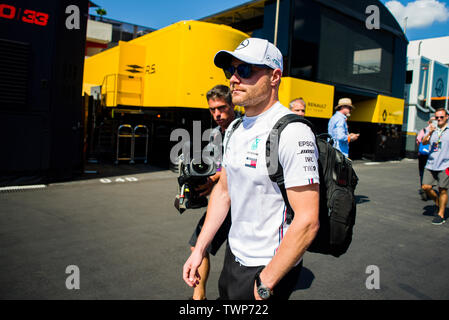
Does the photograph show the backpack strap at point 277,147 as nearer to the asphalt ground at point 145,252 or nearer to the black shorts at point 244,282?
the black shorts at point 244,282

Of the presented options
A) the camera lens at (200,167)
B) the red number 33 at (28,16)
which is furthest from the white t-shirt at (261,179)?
the red number 33 at (28,16)

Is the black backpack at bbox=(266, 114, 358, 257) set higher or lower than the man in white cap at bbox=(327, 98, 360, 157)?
lower

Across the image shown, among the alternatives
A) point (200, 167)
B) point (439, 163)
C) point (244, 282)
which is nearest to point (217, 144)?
point (200, 167)

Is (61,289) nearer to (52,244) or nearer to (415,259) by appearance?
(52,244)

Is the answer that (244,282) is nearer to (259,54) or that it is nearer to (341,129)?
(259,54)

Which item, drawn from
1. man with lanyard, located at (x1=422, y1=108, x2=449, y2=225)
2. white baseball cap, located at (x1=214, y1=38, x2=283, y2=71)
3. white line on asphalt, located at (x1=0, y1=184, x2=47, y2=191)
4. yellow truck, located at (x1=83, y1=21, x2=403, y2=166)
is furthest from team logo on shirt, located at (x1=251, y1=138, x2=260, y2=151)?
yellow truck, located at (x1=83, y1=21, x2=403, y2=166)

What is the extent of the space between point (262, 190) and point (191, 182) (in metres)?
1.20

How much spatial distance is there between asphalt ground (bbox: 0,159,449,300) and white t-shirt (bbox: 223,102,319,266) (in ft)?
5.64

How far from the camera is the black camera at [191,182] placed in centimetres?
281

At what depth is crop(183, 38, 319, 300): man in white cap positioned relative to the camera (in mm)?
1525

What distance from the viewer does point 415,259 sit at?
4445 mm

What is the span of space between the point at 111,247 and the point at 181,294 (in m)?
1.58

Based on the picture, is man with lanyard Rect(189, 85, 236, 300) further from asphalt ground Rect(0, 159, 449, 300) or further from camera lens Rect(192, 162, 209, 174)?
asphalt ground Rect(0, 159, 449, 300)

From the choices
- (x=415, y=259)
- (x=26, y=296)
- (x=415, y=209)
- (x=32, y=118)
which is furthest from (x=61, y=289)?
(x=415, y=209)
